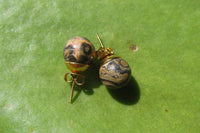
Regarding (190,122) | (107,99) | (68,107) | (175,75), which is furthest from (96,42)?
(190,122)

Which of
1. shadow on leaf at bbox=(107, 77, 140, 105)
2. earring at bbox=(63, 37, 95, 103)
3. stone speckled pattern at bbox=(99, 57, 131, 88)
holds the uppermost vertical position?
earring at bbox=(63, 37, 95, 103)

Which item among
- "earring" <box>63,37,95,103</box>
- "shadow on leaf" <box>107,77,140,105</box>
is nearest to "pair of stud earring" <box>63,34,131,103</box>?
"earring" <box>63,37,95,103</box>

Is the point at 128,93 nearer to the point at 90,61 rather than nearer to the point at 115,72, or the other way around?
the point at 115,72

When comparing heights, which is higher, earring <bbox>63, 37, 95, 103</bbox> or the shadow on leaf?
earring <bbox>63, 37, 95, 103</bbox>

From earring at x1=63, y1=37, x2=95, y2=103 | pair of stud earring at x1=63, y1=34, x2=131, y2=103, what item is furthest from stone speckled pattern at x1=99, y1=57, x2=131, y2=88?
earring at x1=63, y1=37, x2=95, y2=103

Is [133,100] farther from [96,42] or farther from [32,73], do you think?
[32,73]

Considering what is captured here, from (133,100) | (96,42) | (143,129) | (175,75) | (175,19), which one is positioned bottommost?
(143,129)

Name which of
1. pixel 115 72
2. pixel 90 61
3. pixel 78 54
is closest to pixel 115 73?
pixel 115 72

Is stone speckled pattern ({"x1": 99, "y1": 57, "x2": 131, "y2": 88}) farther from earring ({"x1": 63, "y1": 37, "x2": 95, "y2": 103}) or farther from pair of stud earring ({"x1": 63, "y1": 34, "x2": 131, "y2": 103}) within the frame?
→ earring ({"x1": 63, "y1": 37, "x2": 95, "y2": 103})

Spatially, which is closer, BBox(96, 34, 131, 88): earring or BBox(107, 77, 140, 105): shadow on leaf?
BBox(96, 34, 131, 88): earring
